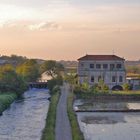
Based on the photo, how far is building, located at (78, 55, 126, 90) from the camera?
89312 mm

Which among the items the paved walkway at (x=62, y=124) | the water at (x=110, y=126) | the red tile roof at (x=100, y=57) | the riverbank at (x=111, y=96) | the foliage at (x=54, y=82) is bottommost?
the water at (x=110, y=126)

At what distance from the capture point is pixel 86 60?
9069 centimetres

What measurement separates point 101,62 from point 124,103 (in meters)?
20.8

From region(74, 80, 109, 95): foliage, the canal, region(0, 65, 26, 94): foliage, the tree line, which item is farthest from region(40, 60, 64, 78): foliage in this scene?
the canal

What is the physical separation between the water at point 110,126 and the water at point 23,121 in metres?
4.07

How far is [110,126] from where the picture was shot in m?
44.5

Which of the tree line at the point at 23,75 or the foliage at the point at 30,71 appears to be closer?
the tree line at the point at 23,75

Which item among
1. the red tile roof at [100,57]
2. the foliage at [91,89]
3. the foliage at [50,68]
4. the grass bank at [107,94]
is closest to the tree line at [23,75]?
the foliage at [50,68]

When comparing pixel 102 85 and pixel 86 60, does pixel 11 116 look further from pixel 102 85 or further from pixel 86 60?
pixel 86 60

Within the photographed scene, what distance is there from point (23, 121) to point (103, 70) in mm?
43773

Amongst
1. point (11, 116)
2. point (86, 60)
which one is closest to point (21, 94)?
point (86, 60)

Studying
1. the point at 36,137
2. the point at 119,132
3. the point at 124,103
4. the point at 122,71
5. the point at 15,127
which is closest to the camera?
the point at 36,137

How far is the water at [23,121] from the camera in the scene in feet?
126

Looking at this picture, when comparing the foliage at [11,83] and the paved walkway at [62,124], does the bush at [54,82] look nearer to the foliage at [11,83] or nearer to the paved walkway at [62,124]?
the foliage at [11,83]
